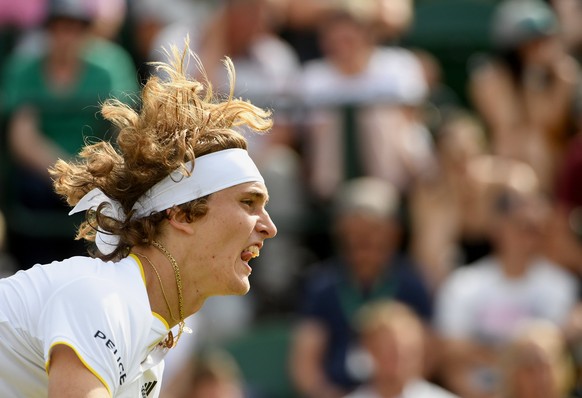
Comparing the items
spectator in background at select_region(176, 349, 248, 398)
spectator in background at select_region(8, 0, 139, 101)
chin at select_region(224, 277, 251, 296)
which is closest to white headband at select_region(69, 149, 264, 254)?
chin at select_region(224, 277, 251, 296)

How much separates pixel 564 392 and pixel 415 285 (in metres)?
1.11

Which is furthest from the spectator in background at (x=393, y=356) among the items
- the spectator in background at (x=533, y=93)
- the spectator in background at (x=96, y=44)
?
the spectator in background at (x=96, y=44)

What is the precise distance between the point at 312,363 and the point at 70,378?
441cm

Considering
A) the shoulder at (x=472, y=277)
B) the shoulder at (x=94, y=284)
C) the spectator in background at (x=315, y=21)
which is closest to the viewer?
the shoulder at (x=94, y=284)

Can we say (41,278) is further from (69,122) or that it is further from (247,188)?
(69,122)

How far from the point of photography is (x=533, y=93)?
29.2 feet

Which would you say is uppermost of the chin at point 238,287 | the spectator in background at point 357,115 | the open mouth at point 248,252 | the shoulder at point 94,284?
the open mouth at point 248,252

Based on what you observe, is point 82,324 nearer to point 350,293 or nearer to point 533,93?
point 350,293

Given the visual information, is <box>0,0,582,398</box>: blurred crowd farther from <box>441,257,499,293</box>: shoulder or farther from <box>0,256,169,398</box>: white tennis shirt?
<box>0,256,169,398</box>: white tennis shirt

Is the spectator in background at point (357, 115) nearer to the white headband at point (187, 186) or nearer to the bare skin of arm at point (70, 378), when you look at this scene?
the white headband at point (187, 186)

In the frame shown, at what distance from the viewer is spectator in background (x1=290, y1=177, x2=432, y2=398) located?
7.63 metres

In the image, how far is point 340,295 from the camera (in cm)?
780

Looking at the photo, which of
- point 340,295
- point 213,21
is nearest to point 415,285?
point 340,295

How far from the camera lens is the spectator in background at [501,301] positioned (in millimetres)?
7582
